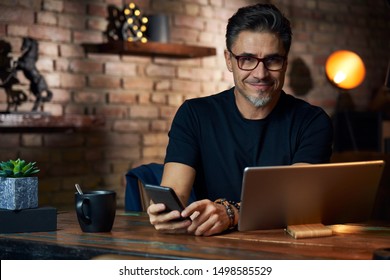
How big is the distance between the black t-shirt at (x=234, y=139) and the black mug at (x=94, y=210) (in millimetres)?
578

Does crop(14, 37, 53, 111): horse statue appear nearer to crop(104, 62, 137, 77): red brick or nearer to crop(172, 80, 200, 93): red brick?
crop(104, 62, 137, 77): red brick

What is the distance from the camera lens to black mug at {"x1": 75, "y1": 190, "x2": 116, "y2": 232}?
198 centimetres

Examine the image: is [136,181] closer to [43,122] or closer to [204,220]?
[204,220]

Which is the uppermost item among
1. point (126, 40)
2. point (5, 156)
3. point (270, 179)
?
point (126, 40)

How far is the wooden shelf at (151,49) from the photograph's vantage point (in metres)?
4.58

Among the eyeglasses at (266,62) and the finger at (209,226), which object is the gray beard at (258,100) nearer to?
the eyeglasses at (266,62)

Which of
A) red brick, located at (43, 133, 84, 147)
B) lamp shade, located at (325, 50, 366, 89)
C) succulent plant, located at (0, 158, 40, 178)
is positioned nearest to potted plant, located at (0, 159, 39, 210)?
succulent plant, located at (0, 158, 40, 178)

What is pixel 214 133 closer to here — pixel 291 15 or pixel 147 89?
pixel 147 89

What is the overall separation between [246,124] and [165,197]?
0.71m

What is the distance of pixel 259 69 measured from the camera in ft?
7.89

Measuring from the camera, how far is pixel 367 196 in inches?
79.6

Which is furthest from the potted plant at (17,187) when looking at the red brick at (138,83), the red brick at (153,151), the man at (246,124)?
the red brick at (153,151)

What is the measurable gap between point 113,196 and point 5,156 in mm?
2327
